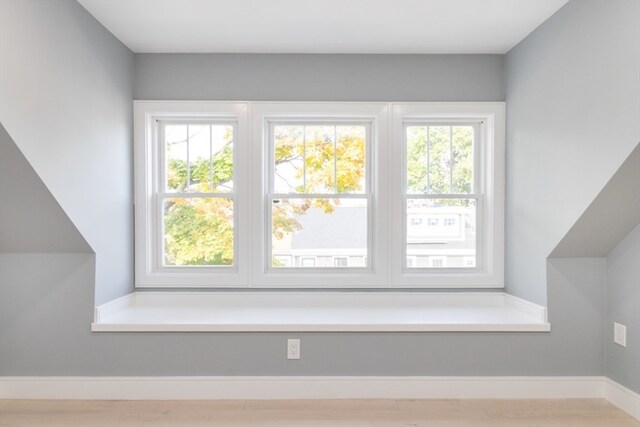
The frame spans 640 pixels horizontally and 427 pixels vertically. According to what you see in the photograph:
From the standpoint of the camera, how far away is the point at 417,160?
3.23 m

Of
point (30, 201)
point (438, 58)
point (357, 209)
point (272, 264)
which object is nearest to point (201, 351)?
point (272, 264)

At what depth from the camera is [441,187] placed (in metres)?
3.25

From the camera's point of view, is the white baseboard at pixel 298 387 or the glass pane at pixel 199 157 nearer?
Answer: the white baseboard at pixel 298 387

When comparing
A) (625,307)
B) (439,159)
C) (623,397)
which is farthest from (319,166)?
(623,397)

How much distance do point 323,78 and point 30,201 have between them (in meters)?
2.03

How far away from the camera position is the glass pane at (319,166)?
3.23 meters

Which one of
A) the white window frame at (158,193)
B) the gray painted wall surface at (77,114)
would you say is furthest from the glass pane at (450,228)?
the gray painted wall surface at (77,114)

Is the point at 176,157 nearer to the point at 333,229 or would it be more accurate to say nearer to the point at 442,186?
the point at 333,229

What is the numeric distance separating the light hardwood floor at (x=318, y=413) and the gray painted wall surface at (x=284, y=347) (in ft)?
0.59

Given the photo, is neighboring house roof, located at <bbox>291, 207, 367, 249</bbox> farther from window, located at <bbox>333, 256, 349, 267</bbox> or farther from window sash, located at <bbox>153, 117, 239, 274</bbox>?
window sash, located at <bbox>153, 117, 239, 274</bbox>

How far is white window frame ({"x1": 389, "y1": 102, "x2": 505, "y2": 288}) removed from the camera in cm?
308

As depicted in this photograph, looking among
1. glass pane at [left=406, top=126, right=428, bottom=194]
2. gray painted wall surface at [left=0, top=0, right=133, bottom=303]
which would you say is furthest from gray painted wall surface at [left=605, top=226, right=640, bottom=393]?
gray painted wall surface at [left=0, top=0, right=133, bottom=303]

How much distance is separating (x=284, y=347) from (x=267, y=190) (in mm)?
1200

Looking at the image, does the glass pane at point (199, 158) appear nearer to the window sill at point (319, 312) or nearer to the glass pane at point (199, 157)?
the glass pane at point (199, 157)
